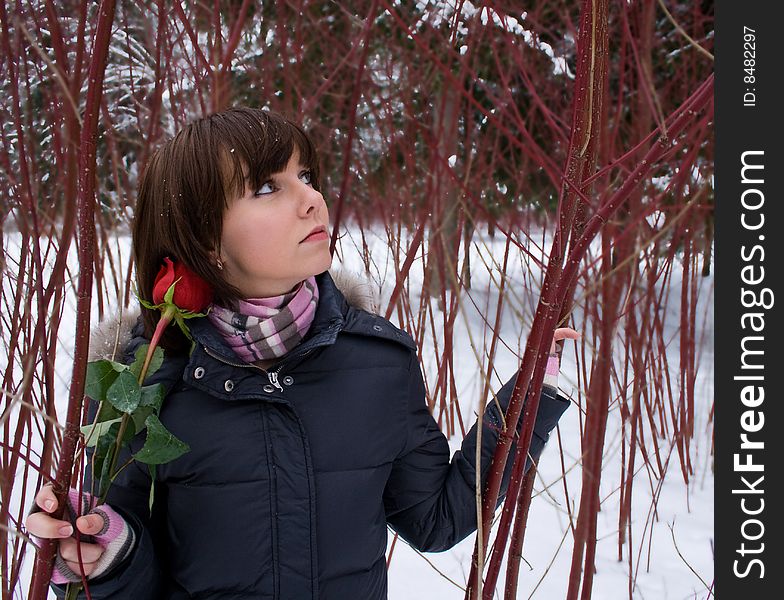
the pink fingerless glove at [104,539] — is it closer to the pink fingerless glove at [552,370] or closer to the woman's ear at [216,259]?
the woman's ear at [216,259]

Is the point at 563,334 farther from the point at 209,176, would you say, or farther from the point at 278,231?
the point at 209,176

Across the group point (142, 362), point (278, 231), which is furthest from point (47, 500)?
point (278, 231)

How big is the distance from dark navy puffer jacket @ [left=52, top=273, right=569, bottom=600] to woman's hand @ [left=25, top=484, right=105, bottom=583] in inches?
2.8

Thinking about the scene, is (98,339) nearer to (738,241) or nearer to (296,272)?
(296,272)

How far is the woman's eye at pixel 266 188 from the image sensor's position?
85 centimetres

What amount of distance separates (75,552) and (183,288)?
282 mm

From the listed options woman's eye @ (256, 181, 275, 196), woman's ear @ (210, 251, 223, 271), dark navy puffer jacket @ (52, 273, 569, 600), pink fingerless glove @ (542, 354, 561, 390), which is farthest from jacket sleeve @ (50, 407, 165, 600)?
pink fingerless glove @ (542, 354, 561, 390)

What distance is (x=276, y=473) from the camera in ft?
2.72

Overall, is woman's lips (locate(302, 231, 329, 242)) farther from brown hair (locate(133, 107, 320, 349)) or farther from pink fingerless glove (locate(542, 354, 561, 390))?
pink fingerless glove (locate(542, 354, 561, 390))

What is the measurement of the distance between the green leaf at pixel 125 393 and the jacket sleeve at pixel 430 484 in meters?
0.40

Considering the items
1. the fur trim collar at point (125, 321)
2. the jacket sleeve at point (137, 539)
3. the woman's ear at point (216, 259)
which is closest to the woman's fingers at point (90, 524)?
the jacket sleeve at point (137, 539)

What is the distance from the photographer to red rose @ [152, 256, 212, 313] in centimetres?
73

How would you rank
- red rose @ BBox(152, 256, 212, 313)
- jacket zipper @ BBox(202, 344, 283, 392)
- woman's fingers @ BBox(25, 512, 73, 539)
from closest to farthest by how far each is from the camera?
woman's fingers @ BBox(25, 512, 73, 539), red rose @ BBox(152, 256, 212, 313), jacket zipper @ BBox(202, 344, 283, 392)

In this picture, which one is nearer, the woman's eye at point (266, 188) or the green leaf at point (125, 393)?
the green leaf at point (125, 393)
